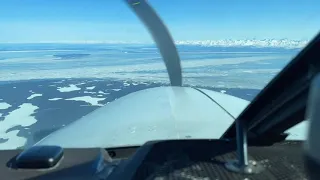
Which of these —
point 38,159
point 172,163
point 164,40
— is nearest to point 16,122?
point 164,40

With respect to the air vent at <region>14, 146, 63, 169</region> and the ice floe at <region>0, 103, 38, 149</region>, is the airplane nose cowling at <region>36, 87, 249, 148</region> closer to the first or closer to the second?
the air vent at <region>14, 146, 63, 169</region>

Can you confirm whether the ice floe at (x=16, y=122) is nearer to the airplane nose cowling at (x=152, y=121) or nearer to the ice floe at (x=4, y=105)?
the ice floe at (x=4, y=105)

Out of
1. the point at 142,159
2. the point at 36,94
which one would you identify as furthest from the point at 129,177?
the point at 36,94

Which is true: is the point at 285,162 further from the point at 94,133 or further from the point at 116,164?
the point at 94,133

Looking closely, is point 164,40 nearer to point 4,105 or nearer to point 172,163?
Answer: point 172,163

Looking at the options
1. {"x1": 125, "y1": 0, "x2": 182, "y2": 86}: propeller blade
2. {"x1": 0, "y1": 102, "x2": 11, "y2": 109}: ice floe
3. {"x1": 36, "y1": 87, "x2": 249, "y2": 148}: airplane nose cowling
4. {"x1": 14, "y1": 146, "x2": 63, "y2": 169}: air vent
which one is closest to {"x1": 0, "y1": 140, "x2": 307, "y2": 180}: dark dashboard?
{"x1": 14, "y1": 146, "x2": 63, "y2": 169}: air vent
